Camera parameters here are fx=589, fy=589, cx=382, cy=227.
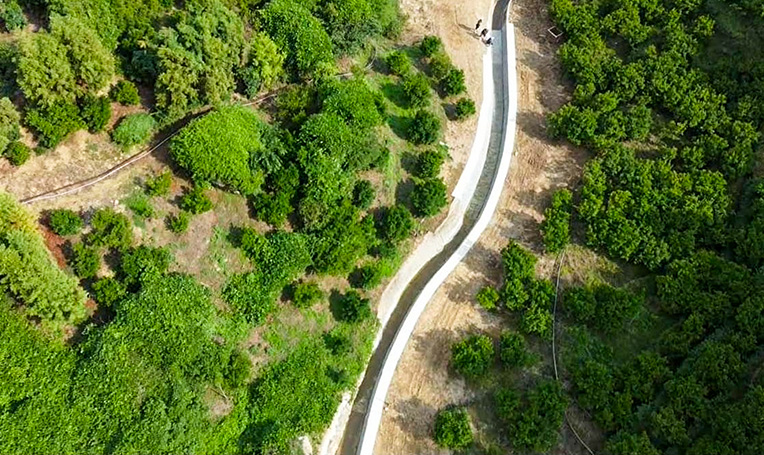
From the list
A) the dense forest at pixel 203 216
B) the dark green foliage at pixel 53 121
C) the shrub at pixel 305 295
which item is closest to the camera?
the dense forest at pixel 203 216

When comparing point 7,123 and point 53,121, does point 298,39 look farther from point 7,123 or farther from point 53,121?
point 7,123

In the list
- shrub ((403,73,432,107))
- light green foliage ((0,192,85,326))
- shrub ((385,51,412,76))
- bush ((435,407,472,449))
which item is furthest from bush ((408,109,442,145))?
light green foliage ((0,192,85,326))

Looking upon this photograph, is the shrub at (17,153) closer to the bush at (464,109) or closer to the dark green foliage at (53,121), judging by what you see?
the dark green foliage at (53,121)

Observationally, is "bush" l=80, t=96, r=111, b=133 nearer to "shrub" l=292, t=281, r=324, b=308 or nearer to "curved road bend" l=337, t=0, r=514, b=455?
"shrub" l=292, t=281, r=324, b=308

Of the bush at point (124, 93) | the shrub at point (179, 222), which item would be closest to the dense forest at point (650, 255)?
the shrub at point (179, 222)

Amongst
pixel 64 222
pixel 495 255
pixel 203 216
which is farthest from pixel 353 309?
pixel 64 222
